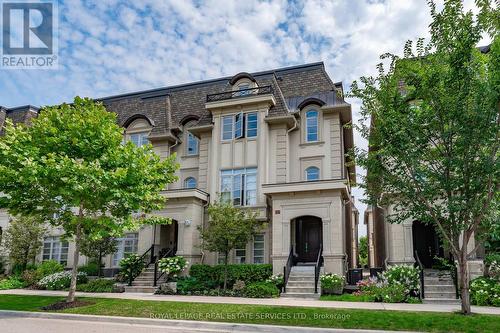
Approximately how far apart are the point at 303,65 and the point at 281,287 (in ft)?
43.3

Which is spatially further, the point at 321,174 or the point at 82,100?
the point at 321,174

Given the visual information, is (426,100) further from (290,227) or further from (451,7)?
(290,227)

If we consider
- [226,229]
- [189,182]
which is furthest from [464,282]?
[189,182]

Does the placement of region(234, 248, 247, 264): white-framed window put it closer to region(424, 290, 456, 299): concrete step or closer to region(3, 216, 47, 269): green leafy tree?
region(424, 290, 456, 299): concrete step

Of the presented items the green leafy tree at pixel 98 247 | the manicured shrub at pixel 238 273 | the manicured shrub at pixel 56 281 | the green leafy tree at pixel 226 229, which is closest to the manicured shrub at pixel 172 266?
the manicured shrub at pixel 238 273

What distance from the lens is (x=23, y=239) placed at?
2220 cm

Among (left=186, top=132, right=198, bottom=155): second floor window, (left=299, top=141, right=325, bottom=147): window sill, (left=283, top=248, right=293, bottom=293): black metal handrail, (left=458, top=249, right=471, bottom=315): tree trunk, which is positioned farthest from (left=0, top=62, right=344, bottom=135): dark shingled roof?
(left=458, top=249, right=471, bottom=315): tree trunk

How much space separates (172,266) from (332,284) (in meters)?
7.39

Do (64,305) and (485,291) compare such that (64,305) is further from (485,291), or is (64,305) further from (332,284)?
(485,291)

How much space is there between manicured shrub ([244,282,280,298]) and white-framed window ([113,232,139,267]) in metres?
9.45

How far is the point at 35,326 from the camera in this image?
10625mm

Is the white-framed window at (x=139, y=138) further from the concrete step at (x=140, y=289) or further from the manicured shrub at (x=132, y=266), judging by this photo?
the concrete step at (x=140, y=289)

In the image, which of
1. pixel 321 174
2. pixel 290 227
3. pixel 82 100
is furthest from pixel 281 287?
pixel 82 100

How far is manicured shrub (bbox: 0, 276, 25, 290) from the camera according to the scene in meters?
19.6
